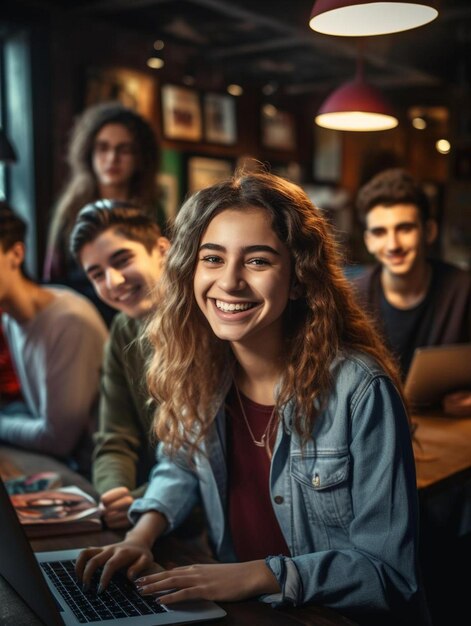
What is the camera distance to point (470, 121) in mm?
7746

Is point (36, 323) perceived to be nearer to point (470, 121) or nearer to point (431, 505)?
point (431, 505)

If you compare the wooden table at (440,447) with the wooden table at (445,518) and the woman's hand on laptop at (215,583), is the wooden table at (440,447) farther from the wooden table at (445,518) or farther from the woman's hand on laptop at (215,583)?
the woman's hand on laptop at (215,583)

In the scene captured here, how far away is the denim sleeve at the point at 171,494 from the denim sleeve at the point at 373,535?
377mm

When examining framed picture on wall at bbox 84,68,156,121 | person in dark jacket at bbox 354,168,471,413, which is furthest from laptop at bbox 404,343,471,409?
framed picture on wall at bbox 84,68,156,121

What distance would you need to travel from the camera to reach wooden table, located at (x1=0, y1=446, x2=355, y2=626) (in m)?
1.32

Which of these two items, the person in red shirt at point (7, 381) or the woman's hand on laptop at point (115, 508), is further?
the person in red shirt at point (7, 381)

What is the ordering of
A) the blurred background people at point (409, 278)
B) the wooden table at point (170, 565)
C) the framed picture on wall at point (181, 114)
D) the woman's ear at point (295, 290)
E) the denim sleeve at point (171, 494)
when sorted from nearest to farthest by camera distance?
→ 1. the wooden table at point (170, 565)
2. the woman's ear at point (295, 290)
3. the denim sleeve at point (171, 494)
4. the blurred background people at point (409, 278)
5. the framed picture on wall at point (181, 114)

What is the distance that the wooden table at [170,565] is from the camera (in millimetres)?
1318

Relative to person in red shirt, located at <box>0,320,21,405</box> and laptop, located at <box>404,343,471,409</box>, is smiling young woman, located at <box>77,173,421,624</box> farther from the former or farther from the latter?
person in red shirt, located at <box>0,320,21,405</box>

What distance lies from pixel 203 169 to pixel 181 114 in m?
0.50

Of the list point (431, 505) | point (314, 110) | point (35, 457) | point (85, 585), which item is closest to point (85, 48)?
point (314, 110)

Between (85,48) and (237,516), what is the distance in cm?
436

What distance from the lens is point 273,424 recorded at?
5.57ft

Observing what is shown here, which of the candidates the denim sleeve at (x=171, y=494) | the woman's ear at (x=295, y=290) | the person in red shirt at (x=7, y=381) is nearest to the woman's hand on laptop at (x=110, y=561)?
the denim sleeve at (x=171, y=494)
